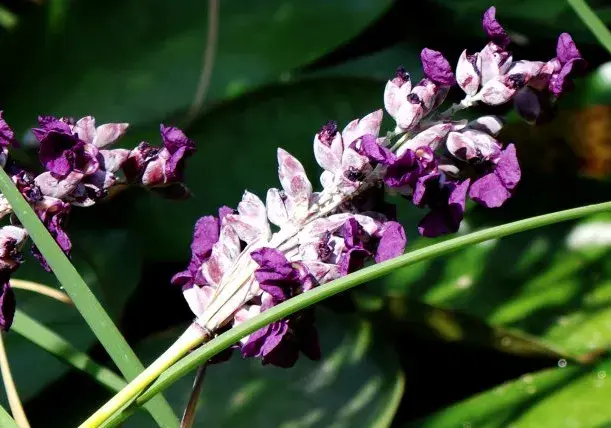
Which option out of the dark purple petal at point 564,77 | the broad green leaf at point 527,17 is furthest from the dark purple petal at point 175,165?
the broad green leaf at point 527,17

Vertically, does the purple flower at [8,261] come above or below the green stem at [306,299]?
above

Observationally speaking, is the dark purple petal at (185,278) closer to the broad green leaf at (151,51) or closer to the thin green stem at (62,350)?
the thin green stem at (62,350)

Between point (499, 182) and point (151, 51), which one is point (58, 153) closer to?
point (499, 182)

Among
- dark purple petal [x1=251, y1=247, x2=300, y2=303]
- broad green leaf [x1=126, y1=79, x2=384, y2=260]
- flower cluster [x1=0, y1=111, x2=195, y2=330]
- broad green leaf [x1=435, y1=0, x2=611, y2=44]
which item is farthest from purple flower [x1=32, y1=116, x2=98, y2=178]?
broad green leaf [x1=435, y1=0, x2=611, y2=44]

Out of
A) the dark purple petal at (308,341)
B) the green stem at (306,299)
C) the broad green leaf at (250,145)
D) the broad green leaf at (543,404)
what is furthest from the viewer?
the broad green leaf at (250,145)

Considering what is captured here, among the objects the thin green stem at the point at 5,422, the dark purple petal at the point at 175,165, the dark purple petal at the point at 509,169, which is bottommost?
the dark purple petal at the point at 509,169

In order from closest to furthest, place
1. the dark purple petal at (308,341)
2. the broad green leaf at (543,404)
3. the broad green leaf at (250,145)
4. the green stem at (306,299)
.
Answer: the green stem at (306,299), the dark purple petal at (308,341), the broad green leaf at (543,404), the broad green leaf at (250,145)
